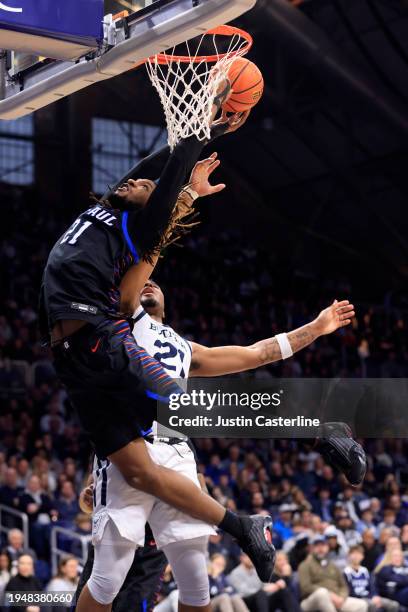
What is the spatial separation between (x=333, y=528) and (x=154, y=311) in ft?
26.4

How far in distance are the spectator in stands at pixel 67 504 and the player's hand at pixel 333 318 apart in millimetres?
7409

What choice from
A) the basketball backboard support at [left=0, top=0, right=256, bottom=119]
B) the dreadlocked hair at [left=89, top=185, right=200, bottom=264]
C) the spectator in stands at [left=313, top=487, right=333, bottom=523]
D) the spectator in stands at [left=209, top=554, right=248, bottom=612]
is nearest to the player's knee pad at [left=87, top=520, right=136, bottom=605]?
the dreadlocked hair at [left=89, top=185, right=200, bottom=264]

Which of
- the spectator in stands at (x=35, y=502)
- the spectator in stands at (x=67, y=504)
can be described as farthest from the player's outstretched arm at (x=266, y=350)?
the spectator in stands at (x=67, y=504)

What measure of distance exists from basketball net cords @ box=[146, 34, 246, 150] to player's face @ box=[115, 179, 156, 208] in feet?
0.80

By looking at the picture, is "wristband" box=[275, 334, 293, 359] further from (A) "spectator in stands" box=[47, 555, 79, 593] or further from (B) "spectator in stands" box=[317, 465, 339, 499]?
(B) "spectator in stands" box=[317, 465, 339, 499]

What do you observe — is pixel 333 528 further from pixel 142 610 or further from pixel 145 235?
pixel 145 235

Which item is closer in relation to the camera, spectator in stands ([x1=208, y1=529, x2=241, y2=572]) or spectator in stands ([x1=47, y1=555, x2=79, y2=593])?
spectator in stands ([x1=47, y1=555, x2=79, y2=593])

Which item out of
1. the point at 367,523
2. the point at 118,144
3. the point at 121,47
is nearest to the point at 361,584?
the point at 367,523

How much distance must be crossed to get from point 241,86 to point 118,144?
757 inches

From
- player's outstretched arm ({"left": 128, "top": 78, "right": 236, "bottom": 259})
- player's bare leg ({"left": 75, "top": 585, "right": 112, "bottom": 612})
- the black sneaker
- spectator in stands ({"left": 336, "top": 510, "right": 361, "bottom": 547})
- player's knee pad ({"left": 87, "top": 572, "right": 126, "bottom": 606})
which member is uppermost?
player's outstretched arm ({"left": 128, "top": 78, "right": 236, "bottom": 259})

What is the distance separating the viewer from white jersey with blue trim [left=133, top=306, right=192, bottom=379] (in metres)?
4.66

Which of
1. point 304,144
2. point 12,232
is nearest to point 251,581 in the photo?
point 12,232

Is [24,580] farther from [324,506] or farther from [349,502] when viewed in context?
[349,502]

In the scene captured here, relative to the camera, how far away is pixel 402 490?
1530 centimetres
